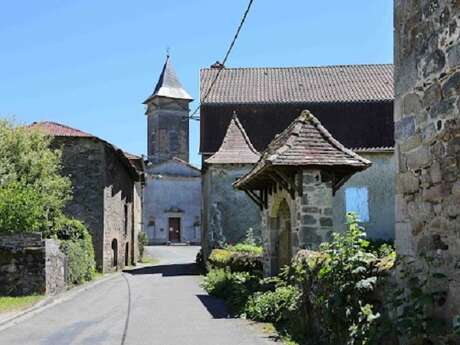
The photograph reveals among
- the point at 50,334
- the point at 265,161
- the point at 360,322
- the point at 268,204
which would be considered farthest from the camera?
the point at 268,204

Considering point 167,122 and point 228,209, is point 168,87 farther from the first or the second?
point 228,209

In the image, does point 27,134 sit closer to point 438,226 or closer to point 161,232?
point 438,226

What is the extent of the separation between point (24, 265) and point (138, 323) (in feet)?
21.9

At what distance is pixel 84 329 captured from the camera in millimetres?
10461

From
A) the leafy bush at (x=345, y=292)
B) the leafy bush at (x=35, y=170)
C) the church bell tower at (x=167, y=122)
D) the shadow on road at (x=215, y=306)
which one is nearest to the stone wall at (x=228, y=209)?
the leafy bush at (x=35, y=170)

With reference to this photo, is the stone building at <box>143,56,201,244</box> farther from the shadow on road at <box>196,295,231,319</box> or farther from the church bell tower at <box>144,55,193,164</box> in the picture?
the shadow on road at <box>196,295,231,319</box>

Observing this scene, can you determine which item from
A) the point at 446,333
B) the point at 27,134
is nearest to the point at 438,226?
the point at 446,333

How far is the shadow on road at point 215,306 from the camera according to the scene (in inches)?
457

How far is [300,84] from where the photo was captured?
33344mm

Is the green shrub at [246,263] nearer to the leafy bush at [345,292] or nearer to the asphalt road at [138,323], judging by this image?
the asphalt road at [138,323]

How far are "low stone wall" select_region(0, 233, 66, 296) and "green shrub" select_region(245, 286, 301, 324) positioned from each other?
23.5 feet

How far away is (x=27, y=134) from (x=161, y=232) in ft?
108

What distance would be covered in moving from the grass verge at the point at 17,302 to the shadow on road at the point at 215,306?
392 centimetres

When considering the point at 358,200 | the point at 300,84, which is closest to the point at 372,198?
the point at 358,200
